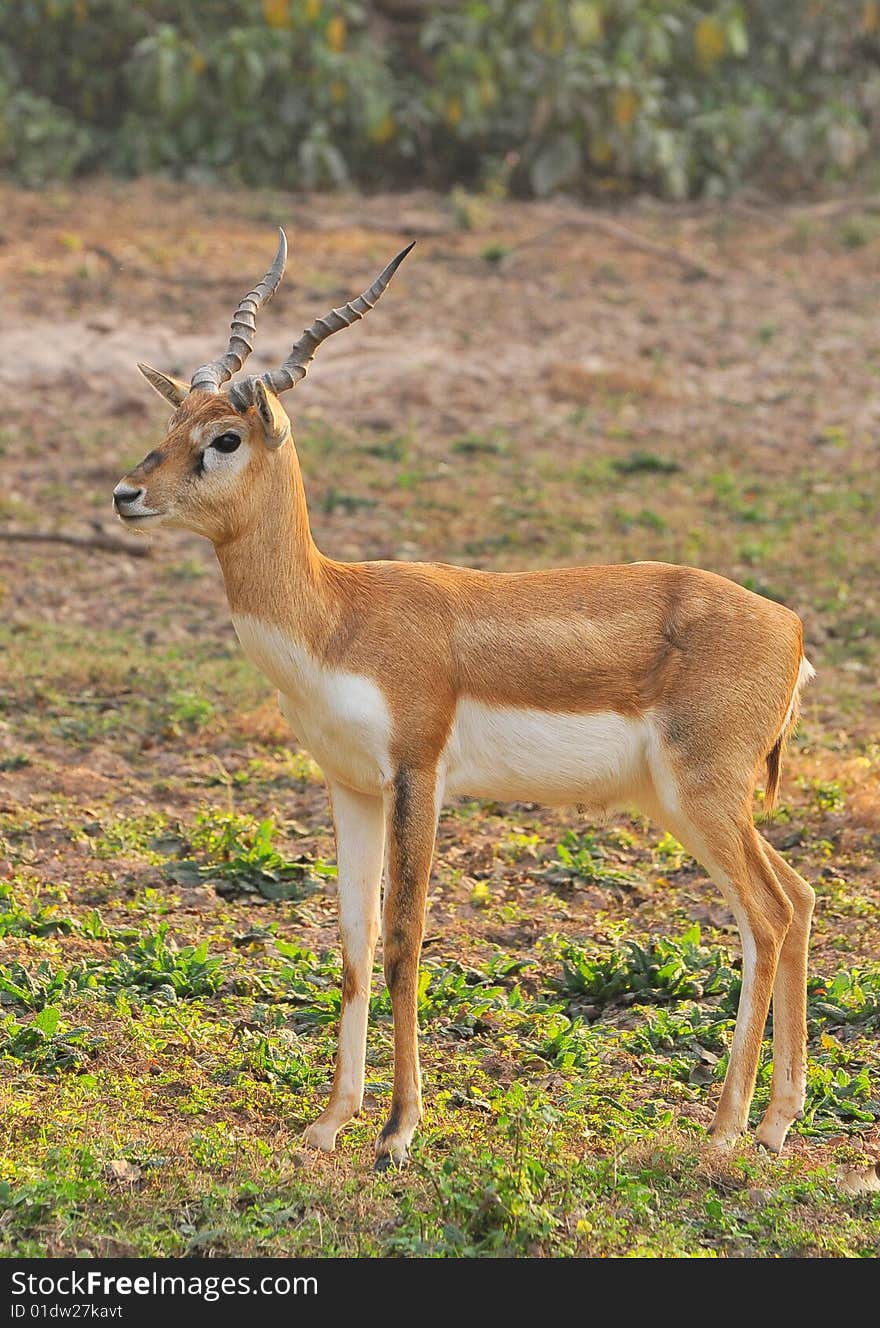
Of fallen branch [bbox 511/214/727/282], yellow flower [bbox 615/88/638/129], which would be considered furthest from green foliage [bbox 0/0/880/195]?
fallen branch [bbox 511/214/727/282]

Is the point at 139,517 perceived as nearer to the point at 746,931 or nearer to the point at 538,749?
the point at 538,749

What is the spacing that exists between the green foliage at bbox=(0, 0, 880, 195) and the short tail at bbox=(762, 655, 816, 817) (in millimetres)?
15376

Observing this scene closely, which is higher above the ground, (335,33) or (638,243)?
(335,33)

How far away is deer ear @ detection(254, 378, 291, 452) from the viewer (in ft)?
16.2

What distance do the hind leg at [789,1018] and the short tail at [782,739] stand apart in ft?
0.79

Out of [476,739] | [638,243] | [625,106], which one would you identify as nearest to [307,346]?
[476,739]

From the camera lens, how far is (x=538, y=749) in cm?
511

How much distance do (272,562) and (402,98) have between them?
16879 mm

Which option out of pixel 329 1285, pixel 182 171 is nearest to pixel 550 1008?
pixel 329 1285

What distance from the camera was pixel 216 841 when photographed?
7.34 metres

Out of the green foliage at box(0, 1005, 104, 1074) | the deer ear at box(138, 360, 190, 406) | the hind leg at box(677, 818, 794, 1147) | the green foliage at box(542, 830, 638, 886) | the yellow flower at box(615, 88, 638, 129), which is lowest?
the green foliage at box(542, 830, 638, 886)

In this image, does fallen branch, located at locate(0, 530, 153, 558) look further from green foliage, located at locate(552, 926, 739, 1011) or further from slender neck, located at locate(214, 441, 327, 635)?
slender neck, located at locate(214, 441, 327, 635)

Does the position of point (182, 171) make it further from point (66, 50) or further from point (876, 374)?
point (876, 374)

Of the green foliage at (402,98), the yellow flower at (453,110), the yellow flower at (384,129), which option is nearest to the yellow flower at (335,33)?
the green foliage at (402,98)
